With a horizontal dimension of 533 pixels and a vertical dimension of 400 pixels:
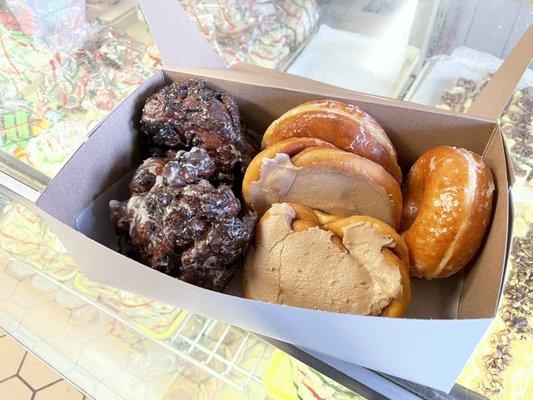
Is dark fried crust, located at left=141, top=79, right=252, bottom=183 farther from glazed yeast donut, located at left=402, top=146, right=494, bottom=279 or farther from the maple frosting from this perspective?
glazed yeast donut, located at left=402, top=146, right=494, bottom=279

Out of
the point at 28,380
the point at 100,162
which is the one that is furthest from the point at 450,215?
the point at 28,380

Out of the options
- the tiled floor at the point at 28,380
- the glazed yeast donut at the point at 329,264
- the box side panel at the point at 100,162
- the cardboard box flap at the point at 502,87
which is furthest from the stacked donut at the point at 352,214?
the tiled floor at the point at 28,380

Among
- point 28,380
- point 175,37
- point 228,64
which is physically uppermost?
point 175,37

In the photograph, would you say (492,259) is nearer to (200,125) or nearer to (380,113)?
(380,113)

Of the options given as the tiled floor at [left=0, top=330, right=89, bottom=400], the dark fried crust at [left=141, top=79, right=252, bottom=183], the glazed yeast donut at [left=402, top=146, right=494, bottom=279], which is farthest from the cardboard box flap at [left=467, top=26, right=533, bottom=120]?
the tiled floor at [left=0, top=330, right=89, bottom=400]

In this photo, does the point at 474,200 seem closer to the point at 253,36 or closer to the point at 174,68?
the point at 174,68

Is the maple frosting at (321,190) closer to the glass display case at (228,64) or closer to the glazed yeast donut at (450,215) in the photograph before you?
the glazed yeast donut at (450,215)

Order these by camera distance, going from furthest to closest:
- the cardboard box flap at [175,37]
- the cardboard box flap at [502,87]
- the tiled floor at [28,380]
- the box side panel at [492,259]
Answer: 1. the tiled floor at [28,380]
2. the cardboard box flap at [175,37]
3. the cardboard box flap at [502,87]
4. the box side panel at [492,259]
